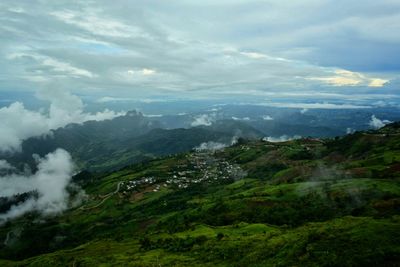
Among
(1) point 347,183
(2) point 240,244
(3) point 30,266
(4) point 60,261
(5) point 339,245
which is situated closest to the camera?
(5) point 339,245

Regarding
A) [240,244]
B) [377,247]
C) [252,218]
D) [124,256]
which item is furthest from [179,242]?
[377,247]

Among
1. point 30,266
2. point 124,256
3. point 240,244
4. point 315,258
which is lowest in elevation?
point 30,266

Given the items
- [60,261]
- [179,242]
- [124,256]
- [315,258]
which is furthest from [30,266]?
Result: [315,258]

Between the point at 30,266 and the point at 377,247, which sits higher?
the point at 377,247

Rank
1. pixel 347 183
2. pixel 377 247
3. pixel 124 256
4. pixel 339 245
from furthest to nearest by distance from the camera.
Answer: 1. pixel 347 183
2. pixel 124 256
3. pixel 339 245
4. pixel 377 247

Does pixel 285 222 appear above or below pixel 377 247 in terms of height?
below

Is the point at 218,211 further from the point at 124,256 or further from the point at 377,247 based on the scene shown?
the point at 377,247

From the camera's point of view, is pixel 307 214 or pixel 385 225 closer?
pixel 385 225

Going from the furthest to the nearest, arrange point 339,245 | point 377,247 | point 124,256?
point 124,256
point 339,245
point 377,247

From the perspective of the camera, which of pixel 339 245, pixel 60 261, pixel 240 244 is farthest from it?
pixel 60 261

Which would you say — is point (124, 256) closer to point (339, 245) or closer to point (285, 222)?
point (285, 222)
